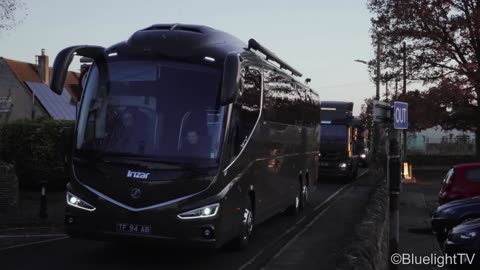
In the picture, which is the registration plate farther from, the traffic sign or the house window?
the house window

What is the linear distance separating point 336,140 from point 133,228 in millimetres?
20014

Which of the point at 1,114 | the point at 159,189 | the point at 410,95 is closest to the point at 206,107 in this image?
the point at 159,189

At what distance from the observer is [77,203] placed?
339 inches

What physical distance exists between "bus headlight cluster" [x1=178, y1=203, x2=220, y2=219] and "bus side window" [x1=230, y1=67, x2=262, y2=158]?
103 cm

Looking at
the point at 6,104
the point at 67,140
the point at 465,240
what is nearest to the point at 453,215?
the point at 465,240

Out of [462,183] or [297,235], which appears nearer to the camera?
[297,235]

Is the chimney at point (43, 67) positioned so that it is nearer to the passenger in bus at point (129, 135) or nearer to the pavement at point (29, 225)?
the pavement at point (29, 225)

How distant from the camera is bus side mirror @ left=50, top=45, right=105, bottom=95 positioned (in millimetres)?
8641

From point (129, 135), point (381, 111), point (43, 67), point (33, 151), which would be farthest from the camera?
point (43, 67)

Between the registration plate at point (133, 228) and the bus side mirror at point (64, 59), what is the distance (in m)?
2.06

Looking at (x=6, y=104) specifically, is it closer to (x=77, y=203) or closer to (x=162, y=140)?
(x=77, y=203)

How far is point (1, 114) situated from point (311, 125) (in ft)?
119

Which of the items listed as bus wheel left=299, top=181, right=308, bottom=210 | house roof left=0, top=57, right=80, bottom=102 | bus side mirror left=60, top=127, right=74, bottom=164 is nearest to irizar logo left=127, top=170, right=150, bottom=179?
bus side mirror left=60, top=127, right=74, bottom=164

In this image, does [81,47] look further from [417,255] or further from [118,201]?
[417,255]
